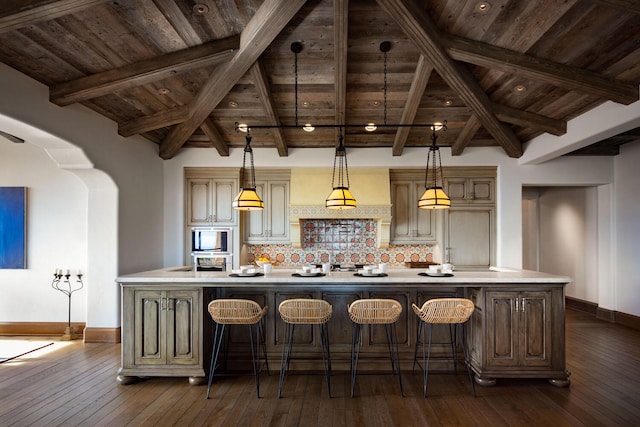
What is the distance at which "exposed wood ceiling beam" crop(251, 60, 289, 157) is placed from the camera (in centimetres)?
430

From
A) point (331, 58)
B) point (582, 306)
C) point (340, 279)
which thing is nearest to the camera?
point (340, 279)

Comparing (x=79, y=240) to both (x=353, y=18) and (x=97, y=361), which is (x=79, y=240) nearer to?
(x=97, y=361)

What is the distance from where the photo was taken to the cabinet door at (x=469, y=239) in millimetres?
6219

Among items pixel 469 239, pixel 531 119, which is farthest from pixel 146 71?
pixel 469 239

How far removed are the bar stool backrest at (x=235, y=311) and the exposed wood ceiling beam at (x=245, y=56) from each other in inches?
99.7

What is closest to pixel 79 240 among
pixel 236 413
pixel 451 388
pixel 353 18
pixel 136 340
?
pixel 136 340

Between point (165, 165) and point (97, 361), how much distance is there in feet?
10.9

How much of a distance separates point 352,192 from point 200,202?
266 cm

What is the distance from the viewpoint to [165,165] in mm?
6340

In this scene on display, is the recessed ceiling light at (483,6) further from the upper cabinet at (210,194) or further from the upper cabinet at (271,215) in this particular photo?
the upper cabinet at (210,194)

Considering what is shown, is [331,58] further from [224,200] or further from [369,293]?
[224,200]

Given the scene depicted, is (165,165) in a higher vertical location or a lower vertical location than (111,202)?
higher

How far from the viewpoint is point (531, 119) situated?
494cm

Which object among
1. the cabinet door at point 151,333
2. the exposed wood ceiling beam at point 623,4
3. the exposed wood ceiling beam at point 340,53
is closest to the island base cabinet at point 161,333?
the cabinet door at point 151,333
